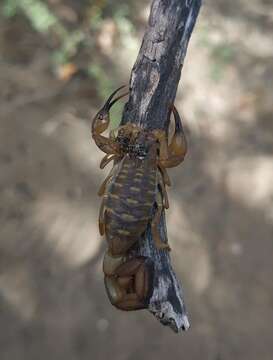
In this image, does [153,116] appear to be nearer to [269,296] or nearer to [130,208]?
[130,208]

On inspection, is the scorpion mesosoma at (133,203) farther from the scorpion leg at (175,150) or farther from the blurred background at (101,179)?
the blurred background at (101,179)

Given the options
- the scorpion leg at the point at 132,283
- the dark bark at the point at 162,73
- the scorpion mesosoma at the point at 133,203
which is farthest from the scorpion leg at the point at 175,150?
the scorpion leg at the point at 132,283

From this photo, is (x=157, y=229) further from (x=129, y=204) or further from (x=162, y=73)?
(x=162, y=73)

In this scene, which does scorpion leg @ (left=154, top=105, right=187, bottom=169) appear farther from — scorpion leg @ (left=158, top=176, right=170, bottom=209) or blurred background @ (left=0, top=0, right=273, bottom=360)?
blurred background @ (left=0, top=0, right=273, bottom=360)

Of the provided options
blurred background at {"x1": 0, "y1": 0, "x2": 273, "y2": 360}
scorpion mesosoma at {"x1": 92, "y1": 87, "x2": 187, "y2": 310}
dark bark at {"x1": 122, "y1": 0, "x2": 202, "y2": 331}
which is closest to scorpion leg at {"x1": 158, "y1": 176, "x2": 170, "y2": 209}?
scorpion mesosoma at {"x1": 92, "y1": 87, "x2": 187, "y2": 310}

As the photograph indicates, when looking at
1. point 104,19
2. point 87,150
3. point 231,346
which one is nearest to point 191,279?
point 231,346
